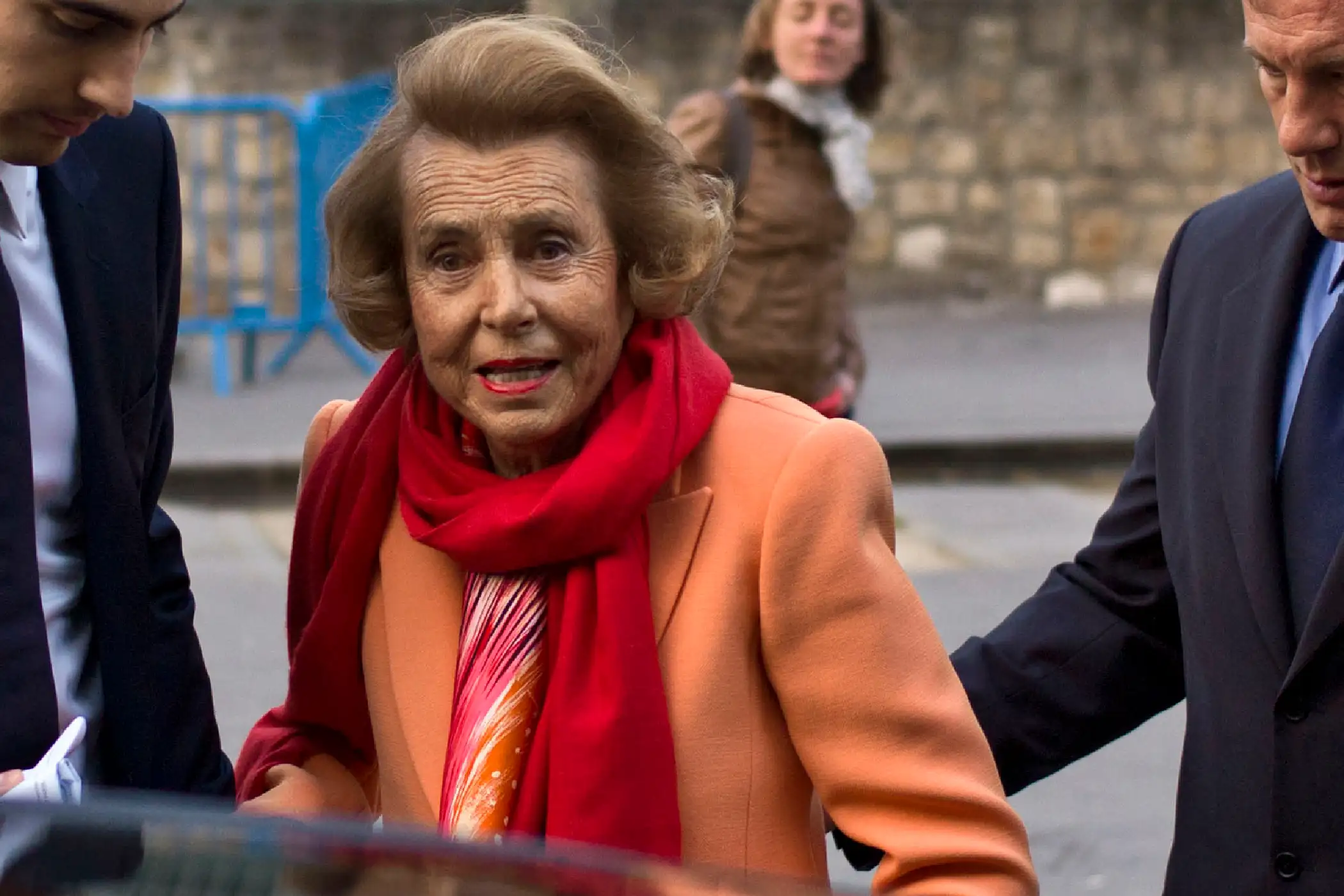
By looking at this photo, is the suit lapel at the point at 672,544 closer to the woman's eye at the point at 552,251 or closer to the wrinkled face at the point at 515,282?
the wrinkled face at the point at 515,282

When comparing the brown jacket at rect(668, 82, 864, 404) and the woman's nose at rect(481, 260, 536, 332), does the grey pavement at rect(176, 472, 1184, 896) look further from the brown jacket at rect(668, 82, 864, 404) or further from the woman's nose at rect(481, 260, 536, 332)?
the woman's nose at rect(481, 260, 536, 332)

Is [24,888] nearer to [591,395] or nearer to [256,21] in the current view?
[591,395]

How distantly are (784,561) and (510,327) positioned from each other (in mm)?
409

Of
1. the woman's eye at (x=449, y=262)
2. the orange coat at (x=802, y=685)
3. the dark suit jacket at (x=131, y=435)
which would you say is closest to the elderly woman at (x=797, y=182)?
the dark suit jacket at (x=131, y=435)

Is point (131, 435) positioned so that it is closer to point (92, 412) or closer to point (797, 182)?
point (92, 412)

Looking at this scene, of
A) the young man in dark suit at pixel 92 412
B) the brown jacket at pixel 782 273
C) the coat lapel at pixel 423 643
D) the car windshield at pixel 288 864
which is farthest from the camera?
the brown jacket at pixel 782 273

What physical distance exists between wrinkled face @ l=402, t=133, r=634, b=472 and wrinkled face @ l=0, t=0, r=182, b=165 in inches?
13.8

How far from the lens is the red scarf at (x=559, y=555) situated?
2373 mm

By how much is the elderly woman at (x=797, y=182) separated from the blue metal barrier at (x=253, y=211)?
17.5ft

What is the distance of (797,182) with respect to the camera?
6.99 metres

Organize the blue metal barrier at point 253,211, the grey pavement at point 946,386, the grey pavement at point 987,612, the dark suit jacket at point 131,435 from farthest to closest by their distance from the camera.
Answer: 1. the blue metal barrier at point 253,211
2. the grey pavement at point 946,386
3. the grey pavement at point 987,612
4. the dark suit jacket at point 131,435

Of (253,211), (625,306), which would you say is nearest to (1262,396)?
(625,306)

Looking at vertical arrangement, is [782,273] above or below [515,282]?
below

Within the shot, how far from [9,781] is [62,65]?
0.77 m
